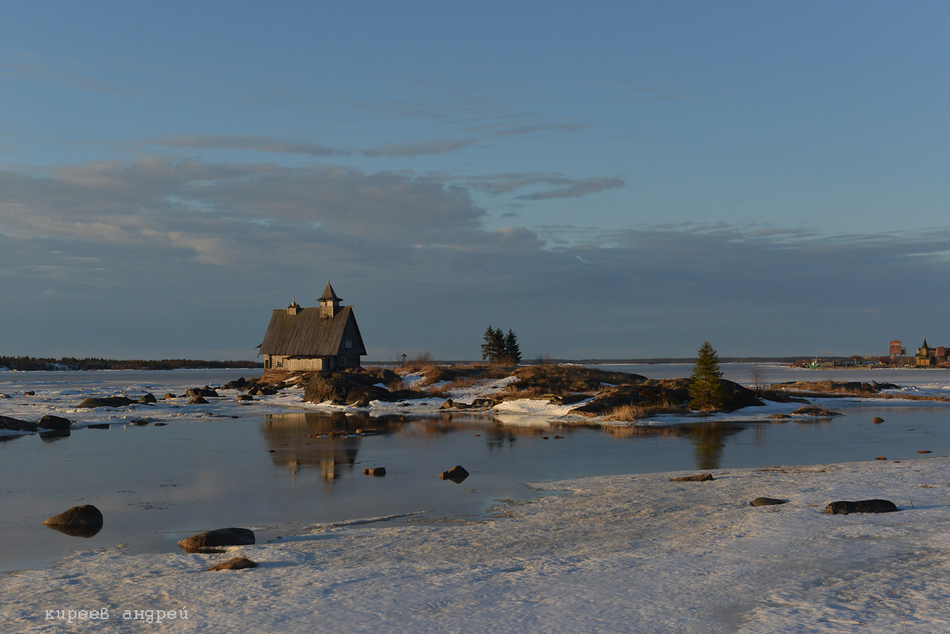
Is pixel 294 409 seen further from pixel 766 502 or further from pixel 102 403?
pixel 766 502

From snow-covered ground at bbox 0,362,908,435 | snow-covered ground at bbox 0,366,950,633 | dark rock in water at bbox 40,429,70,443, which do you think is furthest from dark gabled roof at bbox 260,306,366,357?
snow-covered ground at bbox 0,366,950,633

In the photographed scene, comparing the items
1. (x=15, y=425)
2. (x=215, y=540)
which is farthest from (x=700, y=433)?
(x=15, y=425)

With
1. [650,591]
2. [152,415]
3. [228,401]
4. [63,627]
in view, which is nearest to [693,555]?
[650,591]

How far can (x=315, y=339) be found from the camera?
74125 millimetres

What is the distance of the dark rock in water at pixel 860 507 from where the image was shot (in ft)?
42.7

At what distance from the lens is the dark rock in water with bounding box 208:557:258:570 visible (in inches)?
383

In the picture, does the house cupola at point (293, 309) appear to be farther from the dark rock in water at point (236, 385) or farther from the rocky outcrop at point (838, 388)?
the rocky outcrop at point (838, 388)

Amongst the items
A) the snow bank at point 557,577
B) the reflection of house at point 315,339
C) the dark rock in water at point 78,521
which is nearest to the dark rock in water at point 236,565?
the snow bank at point 557,577

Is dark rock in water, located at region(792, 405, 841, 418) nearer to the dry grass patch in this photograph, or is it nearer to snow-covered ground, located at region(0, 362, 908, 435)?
snow-covered ground, located at region(0, 362, 908, 435)

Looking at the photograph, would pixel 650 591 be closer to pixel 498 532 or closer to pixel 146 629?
pixel 498 532

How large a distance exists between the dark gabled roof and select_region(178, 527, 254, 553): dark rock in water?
61409 millimetres

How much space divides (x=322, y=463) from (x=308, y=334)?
179 feet

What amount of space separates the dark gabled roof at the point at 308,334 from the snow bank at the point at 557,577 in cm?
6081

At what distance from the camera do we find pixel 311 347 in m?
74.1
